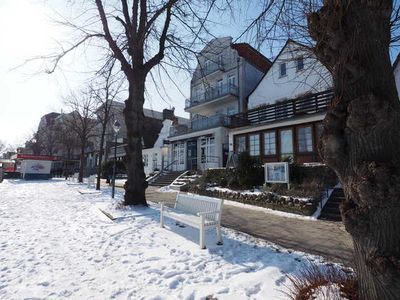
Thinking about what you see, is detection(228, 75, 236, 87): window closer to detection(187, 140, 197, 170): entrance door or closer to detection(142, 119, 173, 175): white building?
detection(187, 140, 197, 170): entrance door

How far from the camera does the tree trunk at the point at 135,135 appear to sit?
10.6 m

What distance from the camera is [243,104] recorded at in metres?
26.2

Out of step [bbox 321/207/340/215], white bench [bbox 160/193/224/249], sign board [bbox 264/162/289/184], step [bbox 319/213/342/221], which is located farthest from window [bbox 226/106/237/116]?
white bench [bbox 160/193/224/249]

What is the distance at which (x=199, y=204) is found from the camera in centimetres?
715

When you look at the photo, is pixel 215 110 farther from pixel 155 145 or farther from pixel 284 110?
pixel 284 110

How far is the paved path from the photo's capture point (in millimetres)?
5816

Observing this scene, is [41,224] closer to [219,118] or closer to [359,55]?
[359,55]

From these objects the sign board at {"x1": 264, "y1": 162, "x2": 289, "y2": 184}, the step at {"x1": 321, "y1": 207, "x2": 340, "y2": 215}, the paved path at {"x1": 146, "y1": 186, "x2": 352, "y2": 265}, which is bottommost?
the paved path at {"x1": 146, "y1": 186, "x2": 352, "y2": 265}

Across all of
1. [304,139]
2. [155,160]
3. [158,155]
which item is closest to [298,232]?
[304,139]

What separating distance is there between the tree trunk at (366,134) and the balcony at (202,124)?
2204 centimetres

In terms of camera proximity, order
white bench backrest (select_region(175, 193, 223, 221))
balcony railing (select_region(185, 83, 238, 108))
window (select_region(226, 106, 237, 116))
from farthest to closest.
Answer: window (select_region(226, 106, 237, 116)) → balcony railing (select_region(185, 83, 238, 108)) → white bench backrest (select_region(175, 193, 223, 221))

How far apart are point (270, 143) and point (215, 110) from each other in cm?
1098

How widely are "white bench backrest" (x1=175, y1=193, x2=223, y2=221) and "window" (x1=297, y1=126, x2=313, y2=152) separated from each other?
1202 centimetres

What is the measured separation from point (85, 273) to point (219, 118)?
2126 cm
